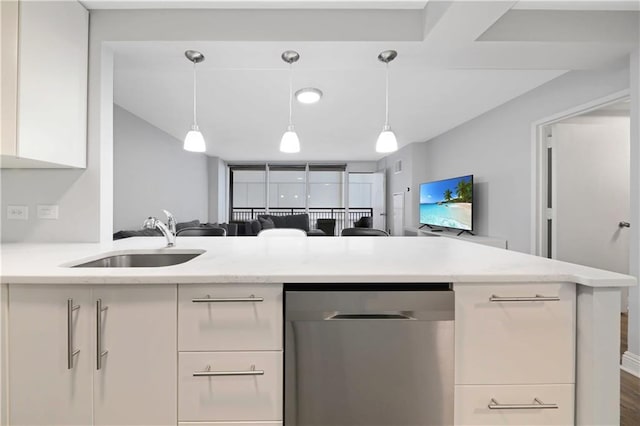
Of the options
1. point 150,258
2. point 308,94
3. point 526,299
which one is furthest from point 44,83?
point 526,299

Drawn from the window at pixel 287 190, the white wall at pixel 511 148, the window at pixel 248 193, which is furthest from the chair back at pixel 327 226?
the white wall at pixel 511 148

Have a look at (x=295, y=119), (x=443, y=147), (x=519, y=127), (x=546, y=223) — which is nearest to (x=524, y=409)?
(x=546, y=223)

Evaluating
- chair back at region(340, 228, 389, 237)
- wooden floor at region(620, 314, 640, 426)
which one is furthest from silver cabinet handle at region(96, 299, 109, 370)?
wooden floor at region(620, 314, 640, 426)

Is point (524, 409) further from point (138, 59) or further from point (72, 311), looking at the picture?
point (138, 59)

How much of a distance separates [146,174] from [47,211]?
285 cm

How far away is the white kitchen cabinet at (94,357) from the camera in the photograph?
100 centimetres

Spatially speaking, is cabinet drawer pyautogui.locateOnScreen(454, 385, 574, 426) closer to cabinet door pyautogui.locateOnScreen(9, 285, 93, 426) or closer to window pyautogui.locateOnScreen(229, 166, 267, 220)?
cabinet door pyautogui.locateOnScreen(9, 285, 93, 426)

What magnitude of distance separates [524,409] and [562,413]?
134mm

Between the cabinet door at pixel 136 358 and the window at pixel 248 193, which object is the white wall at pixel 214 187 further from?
the cabinet door at pixel 136 358

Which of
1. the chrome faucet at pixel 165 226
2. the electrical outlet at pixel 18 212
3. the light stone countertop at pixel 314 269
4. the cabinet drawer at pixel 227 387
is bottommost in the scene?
the cabinet drawer at pixel 227 387

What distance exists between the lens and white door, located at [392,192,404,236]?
656 centimetres

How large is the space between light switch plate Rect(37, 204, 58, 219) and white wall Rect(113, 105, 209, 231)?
2064mm

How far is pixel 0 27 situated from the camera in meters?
1.30

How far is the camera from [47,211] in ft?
5.85
